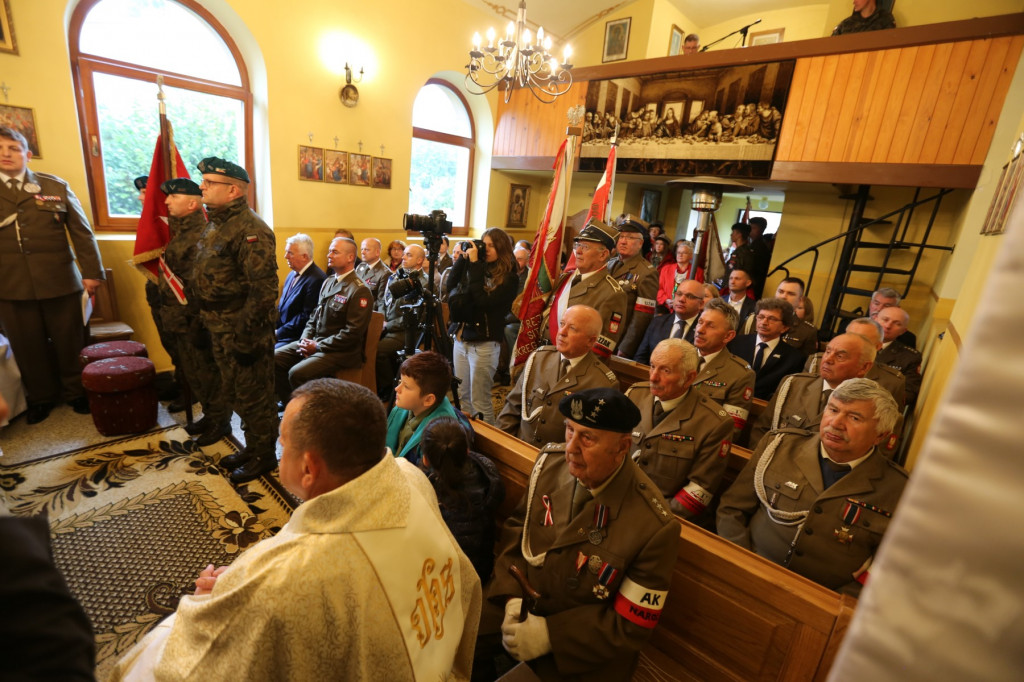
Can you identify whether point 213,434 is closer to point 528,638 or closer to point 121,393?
point 121,393

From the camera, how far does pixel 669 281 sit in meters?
5.26

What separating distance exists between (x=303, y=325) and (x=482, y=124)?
4.91 metres

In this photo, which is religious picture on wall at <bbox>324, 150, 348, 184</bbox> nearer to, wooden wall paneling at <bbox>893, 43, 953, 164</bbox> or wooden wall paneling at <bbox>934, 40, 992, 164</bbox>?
wooden wall paneling at <bbox>893, 43, 953, 164</bbox>

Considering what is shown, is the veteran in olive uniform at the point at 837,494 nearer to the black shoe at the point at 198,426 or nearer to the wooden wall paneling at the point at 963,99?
the black shoe at the point at 198,426

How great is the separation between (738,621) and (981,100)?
16.7ft

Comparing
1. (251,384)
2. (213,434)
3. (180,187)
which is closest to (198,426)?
(213,434)

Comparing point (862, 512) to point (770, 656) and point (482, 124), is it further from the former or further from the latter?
point (482, 124)

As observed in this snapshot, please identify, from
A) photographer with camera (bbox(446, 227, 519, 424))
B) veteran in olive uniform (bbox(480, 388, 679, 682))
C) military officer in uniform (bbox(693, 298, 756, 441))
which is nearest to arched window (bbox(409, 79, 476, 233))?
photographer with camera (bbox(446, 227, 519, 424))

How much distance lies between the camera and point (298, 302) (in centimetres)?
388

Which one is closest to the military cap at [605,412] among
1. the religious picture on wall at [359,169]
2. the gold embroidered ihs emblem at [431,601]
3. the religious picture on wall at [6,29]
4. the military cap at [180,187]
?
the gold embroidered ihs emblem at [431,601]

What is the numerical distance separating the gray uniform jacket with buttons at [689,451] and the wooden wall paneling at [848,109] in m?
4.23

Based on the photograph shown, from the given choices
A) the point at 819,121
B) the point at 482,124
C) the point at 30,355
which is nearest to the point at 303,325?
the point at 30,355

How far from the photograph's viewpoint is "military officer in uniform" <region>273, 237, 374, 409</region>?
3326 millimetres

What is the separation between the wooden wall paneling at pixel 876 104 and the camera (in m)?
4.35
